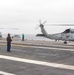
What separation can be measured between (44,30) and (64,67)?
116ft

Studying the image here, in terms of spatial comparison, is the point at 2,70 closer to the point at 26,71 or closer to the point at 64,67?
the point at 26,71

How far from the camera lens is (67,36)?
36.2 metres

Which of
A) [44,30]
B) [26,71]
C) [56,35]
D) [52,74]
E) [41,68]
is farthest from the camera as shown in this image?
[44,30]

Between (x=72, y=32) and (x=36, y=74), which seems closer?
(x=36, y=74)

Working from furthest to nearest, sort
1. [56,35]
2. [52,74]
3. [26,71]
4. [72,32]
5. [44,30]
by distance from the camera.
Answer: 1. [44,30]
2. [56,35]
3. [72,32]
4. [26,71]
5. [52,74]

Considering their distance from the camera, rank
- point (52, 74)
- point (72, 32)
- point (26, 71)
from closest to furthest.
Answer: point (52, 74), point (26, 71), point (72, 32)

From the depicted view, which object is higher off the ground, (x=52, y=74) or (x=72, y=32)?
(x=72, y=32)

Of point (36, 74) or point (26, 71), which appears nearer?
point (36, 74)

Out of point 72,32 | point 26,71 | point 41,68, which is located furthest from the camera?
point 72,32

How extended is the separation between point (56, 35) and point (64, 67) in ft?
84.5

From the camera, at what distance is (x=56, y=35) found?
38562mm

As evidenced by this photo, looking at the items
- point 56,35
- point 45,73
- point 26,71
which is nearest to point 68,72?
point 45,73

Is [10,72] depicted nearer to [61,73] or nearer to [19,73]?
[19,73]

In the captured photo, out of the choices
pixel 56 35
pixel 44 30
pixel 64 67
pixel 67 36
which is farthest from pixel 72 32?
pixel 64 67
